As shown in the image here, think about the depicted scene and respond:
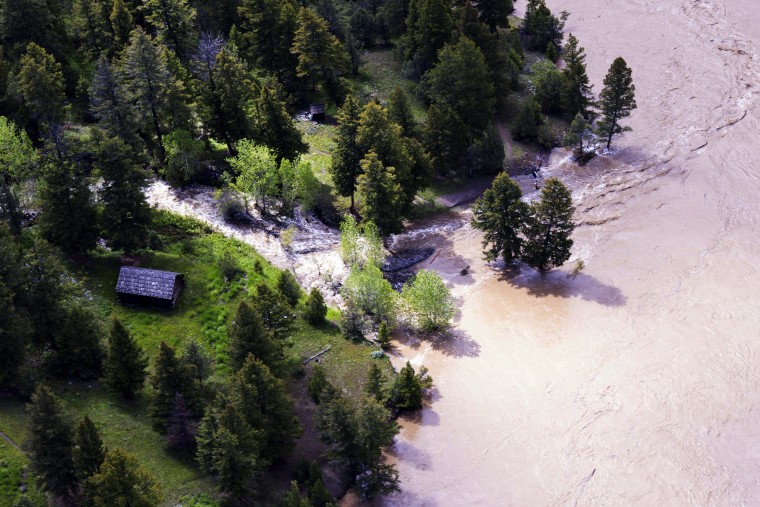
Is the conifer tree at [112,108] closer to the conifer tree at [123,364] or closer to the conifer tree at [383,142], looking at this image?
the conifer tree at [383,142]

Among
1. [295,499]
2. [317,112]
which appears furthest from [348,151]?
→ [295,499]

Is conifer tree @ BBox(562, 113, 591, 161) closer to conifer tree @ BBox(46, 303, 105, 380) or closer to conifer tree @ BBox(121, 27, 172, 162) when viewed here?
conifer tree @ BBox(121, 27, 172, 162)

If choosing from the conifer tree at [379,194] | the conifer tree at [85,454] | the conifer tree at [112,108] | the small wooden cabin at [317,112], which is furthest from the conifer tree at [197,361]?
the small wooden cabin at [317,112]

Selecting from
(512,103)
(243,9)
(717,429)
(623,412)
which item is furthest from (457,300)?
(243,9)

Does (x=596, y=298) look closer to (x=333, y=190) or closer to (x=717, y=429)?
(x=717, y=429)

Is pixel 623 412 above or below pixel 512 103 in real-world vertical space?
below

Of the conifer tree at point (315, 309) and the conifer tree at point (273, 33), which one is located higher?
the conifer tree at point (273, 33)
